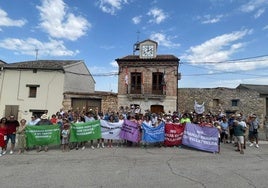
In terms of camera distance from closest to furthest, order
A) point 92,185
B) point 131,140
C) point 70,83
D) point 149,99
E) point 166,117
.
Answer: point 92,185 → point 131,140 → point 166,117 → point 149,99 → point 70,83

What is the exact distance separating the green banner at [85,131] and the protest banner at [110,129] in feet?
0.93

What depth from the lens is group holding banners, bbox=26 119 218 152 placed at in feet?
36.2

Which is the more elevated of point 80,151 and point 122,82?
point 122,82

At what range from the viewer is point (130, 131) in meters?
12.0

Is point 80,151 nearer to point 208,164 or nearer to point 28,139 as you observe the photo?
point 28,139

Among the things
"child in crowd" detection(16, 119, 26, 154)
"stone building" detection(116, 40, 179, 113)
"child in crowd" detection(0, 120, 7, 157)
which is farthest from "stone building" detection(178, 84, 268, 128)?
"child in crowd" detection(0, 120, 7, 157)

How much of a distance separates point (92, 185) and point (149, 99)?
17.9 metres

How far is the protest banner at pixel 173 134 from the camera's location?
1203 cm

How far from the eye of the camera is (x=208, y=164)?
8.57 metres

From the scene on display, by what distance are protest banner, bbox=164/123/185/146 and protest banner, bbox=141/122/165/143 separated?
257 millimetres

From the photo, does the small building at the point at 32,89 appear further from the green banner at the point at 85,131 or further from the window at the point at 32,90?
the green banner at the point at 85,131

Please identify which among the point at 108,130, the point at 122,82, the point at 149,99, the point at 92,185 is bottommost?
the point at 92,185

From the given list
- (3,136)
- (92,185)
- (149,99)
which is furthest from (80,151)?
(149,99)

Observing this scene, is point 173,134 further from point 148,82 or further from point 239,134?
point 148,82
